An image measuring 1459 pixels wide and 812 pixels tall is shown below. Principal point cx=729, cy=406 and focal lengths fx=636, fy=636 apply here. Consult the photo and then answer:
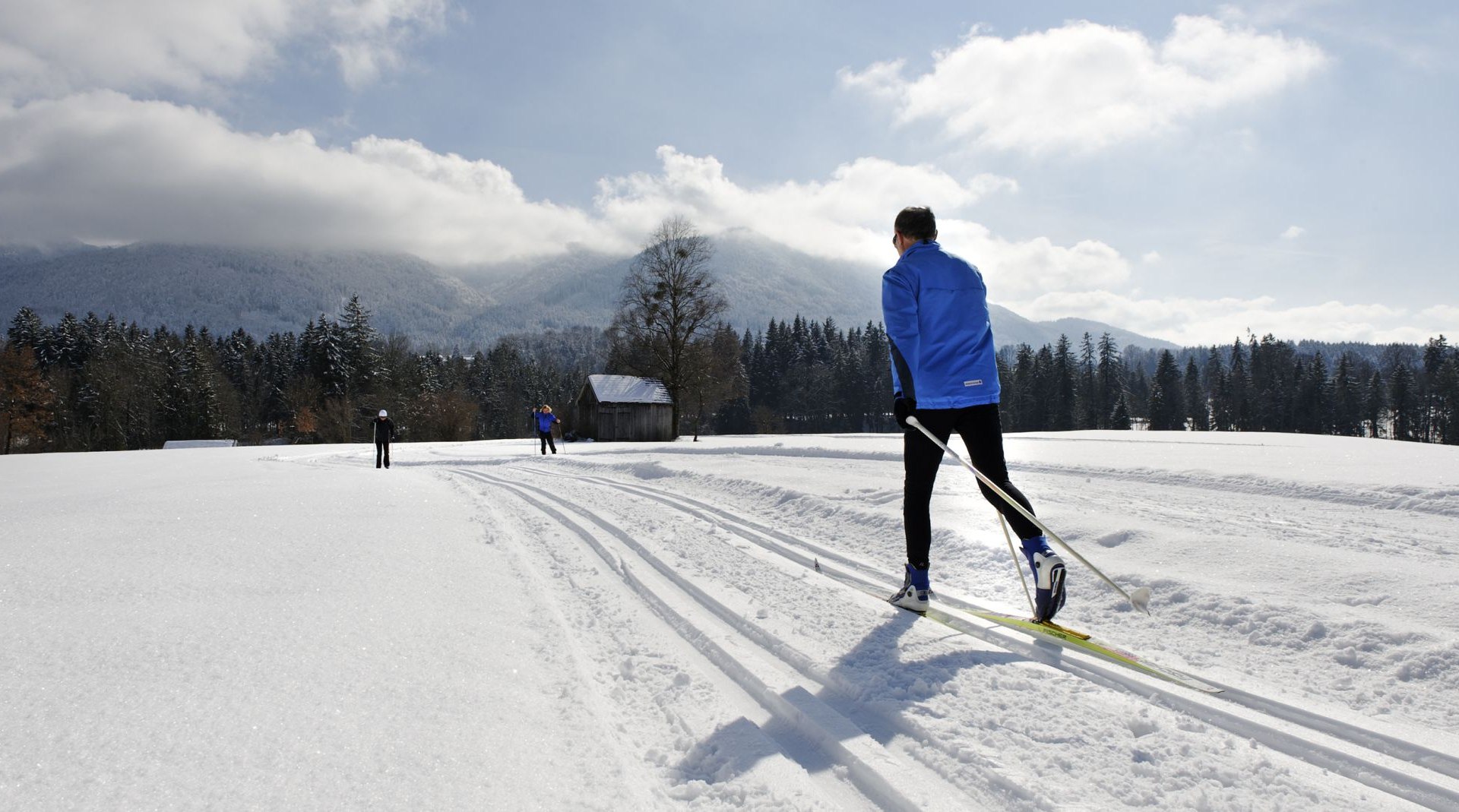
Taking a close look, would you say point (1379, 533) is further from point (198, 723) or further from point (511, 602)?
point (198, 723)

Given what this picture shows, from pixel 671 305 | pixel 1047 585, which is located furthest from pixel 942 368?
pixel 671 305

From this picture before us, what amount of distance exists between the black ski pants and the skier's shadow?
24.9 inches

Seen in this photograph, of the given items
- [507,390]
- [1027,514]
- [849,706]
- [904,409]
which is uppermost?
[507,390]

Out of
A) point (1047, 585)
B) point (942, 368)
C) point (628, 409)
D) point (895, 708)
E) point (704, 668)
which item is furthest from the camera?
point (628, 409)

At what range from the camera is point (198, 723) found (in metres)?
1.75

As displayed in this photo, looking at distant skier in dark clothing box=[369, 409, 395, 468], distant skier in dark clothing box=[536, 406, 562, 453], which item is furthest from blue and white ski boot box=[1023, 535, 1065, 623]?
distant skier in dark clothing box=[536, 406, 562, 453]

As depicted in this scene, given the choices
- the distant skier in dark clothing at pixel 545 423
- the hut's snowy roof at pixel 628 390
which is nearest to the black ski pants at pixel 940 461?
the distant skier in dark clothing at pixel 545 423

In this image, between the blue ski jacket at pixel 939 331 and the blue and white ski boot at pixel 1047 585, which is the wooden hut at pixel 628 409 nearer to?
the blue ski jacket at pixel 939 331

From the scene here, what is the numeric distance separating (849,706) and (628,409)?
36.3m

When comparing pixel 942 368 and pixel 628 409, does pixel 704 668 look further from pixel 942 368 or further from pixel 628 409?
pixel 628 409

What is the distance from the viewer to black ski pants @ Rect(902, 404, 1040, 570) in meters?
3.33

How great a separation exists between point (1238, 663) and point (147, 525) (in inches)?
260

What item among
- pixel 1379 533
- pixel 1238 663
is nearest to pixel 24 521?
pixel 1238 663

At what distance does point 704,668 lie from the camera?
271 centimetres
